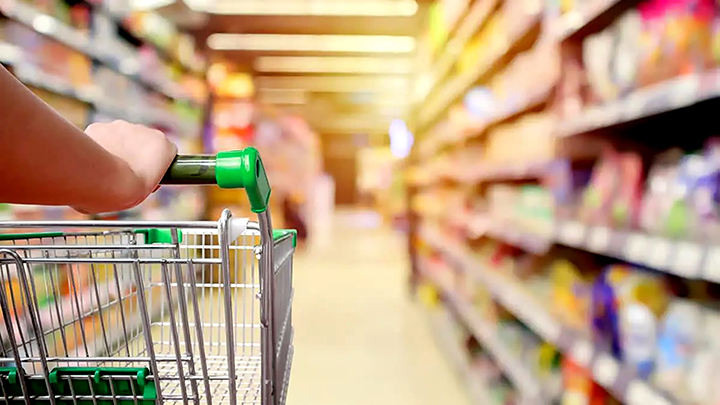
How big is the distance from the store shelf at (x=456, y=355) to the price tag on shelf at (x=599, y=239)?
52.9 inches

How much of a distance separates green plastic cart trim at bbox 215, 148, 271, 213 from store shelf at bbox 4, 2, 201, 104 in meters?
2.53

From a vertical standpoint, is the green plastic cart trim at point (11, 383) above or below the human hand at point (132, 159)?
below

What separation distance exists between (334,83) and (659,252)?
9.98 metres

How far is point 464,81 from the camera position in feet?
11.2

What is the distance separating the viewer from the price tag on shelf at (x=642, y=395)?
1.29 meters

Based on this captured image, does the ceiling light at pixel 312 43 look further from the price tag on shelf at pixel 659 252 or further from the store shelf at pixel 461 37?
the price tag on shelf at pixel 659 252

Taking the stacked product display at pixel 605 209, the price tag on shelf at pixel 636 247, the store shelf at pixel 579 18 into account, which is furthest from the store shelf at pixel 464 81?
the price tag on shelf at pixel 636 247

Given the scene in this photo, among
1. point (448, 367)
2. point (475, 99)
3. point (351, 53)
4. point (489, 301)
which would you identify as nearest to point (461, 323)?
point (448, 367)

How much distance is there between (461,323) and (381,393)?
46.7 inches

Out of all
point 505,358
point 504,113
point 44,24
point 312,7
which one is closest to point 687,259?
point 505,358

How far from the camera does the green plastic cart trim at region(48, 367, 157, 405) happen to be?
846mm

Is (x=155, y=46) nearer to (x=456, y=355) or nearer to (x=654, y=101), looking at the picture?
(x=456, y=355)

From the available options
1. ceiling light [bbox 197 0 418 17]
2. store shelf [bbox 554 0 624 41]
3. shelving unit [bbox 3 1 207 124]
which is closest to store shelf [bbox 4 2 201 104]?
shelving unit [bbox 3 1 207 124]

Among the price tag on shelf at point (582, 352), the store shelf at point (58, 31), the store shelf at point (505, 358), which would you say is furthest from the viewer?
the store shelf at point (58, 31)
